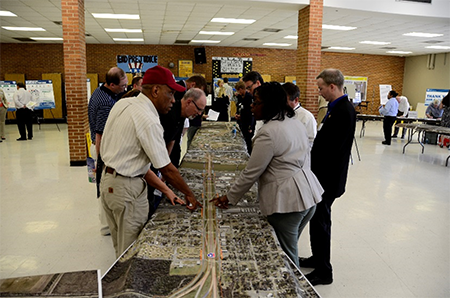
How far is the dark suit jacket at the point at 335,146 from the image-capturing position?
241 centimetres

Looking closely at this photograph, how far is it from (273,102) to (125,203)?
3.37 ft

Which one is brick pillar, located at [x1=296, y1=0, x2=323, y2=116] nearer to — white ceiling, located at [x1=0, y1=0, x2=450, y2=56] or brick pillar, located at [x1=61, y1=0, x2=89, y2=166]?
white ceiling, located at [x1=0, y1=0, x2=450, y2=56]

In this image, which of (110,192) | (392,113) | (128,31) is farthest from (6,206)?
(392,113)

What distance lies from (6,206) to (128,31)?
27.8 feet

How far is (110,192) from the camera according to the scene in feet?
6.41

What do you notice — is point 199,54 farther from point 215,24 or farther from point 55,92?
point 55,92

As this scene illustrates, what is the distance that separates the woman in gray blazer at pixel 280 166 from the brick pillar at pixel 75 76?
5.26 m

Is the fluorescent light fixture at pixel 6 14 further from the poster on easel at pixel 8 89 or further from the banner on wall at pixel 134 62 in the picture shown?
the banner on wall at pixel 134 62

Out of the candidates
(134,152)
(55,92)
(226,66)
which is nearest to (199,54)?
(226,66)

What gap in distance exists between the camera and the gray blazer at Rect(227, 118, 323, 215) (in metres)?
1.88

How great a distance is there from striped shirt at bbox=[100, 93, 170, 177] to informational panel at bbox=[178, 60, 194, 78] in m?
13.3

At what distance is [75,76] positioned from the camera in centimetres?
628

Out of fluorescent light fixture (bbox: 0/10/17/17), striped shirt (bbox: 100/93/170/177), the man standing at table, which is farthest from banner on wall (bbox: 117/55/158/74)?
striped shirt (bbox: 100/93/170/177)

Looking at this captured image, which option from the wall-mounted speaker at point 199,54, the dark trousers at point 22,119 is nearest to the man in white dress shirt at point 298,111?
the dark trousers at point 22,119
